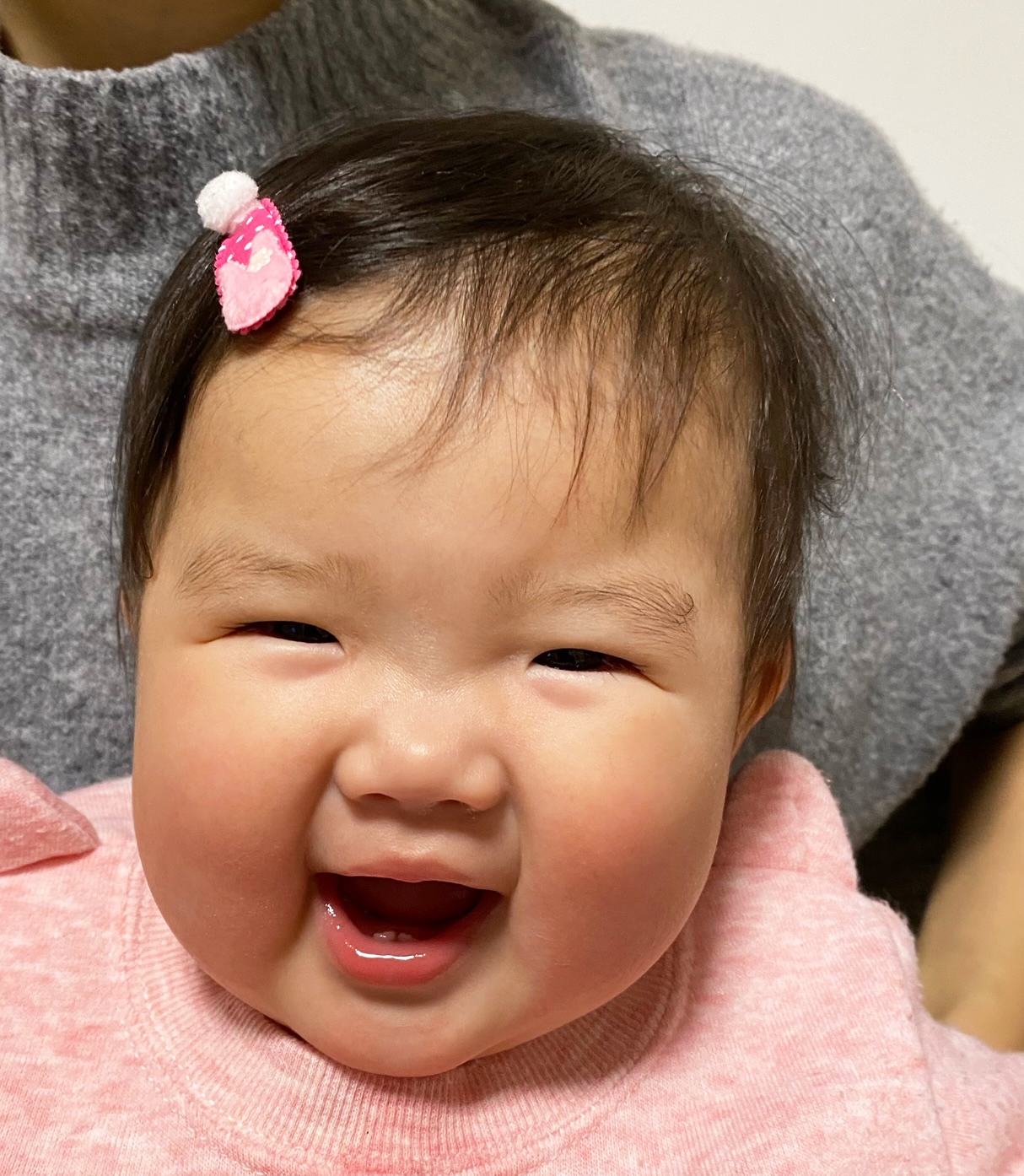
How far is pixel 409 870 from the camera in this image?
56 centimetres

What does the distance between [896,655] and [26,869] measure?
2.21 ft

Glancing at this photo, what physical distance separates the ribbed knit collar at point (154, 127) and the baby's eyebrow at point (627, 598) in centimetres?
47

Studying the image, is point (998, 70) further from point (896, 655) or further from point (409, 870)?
point (409, 870)

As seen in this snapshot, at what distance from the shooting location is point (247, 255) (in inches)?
24.3

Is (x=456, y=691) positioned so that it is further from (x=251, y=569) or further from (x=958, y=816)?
(x=958, y=816)

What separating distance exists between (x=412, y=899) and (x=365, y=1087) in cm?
13

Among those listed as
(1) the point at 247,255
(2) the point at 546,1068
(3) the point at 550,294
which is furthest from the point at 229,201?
(2) the point at 546,1068

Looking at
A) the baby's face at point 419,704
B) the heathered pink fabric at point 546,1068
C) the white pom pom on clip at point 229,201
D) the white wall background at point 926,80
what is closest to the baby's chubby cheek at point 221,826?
the baby's face at point 419,704

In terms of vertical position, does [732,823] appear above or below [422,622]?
below

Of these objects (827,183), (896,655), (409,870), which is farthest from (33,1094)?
(827,183)

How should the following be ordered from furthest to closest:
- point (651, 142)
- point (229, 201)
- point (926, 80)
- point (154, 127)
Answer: point (926, 80)
point (651, 142)
point (154, 127)
point (229, 201)

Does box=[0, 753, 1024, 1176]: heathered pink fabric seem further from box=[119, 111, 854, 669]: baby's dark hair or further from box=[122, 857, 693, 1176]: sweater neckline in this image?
box=[119, 111, 854, 669]: baby's dark hair

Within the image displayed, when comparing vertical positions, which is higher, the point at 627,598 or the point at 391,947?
the point at 627,598

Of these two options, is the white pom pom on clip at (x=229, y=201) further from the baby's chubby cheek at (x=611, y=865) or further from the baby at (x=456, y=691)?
the baby's chubby cheek at (x=611, y=865)
